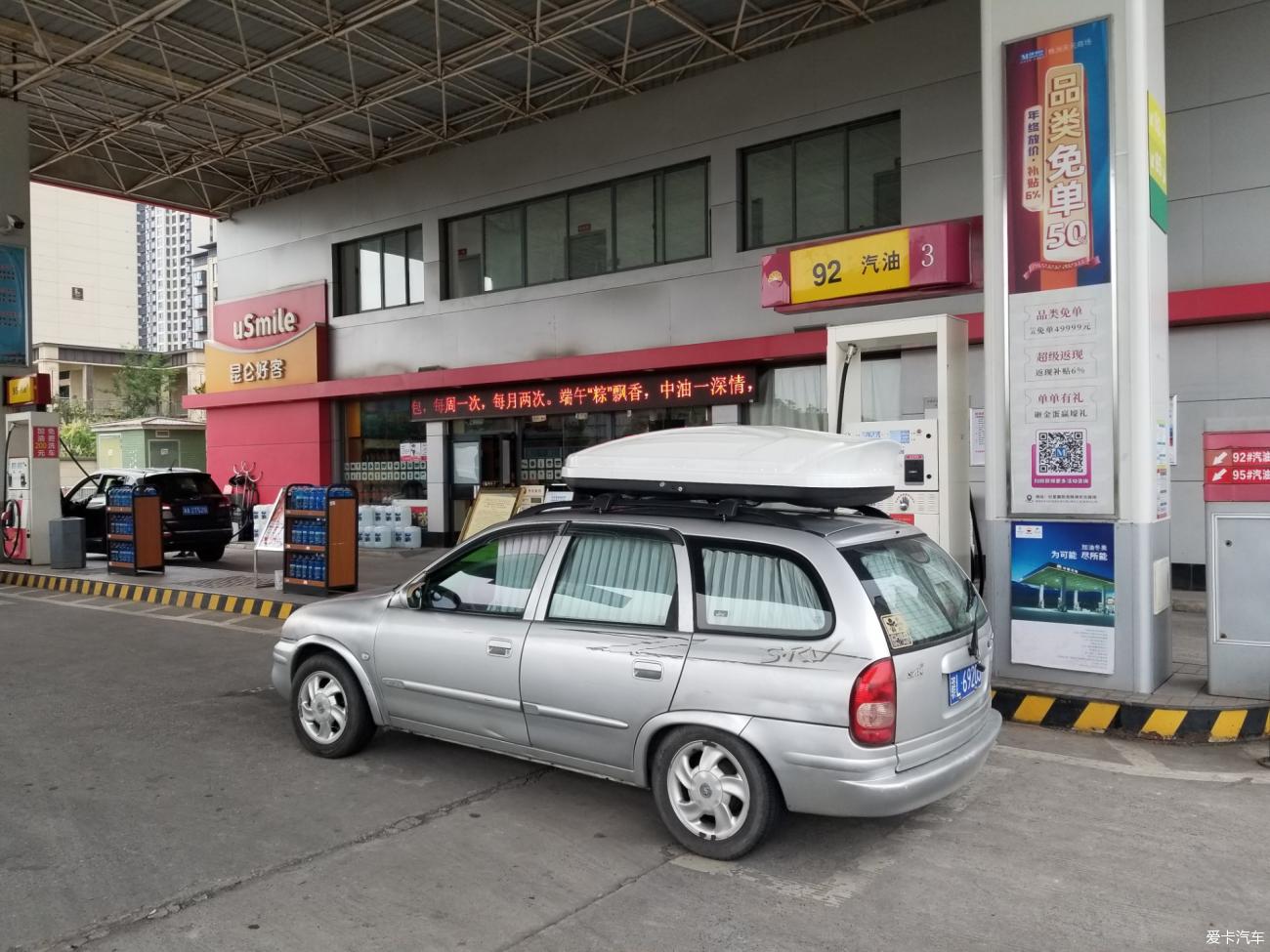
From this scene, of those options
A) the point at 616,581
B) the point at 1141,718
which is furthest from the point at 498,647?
the point at 1141,718

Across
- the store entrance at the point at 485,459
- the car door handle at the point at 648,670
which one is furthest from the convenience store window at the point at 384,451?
the car door handle at the point at 648,670

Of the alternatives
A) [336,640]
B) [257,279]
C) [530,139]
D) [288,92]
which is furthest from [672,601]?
[257,279]

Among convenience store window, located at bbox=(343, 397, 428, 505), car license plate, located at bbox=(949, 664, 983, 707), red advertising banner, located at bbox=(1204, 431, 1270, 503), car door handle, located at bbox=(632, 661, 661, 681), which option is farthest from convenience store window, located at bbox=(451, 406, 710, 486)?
car door handle, located at bbox=(632, 661, 661, 681)

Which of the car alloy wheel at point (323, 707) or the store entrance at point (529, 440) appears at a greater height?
the store entrance at point (529, 440)

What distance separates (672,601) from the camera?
4.32m

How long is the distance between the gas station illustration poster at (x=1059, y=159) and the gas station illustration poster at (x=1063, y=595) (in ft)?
5.65

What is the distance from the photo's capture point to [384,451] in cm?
1880

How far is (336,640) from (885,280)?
5.32 meters

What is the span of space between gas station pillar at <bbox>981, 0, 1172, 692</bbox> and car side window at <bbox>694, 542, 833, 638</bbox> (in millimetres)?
3286

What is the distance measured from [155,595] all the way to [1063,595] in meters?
10.7

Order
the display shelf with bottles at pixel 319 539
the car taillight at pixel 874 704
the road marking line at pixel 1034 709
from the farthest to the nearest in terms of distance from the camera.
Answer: the display shelf with bottles at pixel 319 539, the road marking line at pixel 1034 709, the car taillight at pixel 874 704

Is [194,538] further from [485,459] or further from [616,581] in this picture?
[616,581]

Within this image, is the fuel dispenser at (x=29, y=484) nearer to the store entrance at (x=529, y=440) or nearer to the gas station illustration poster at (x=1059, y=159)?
the store entrance at (x=529, y=440)

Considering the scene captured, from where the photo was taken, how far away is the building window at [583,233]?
14766 mm
